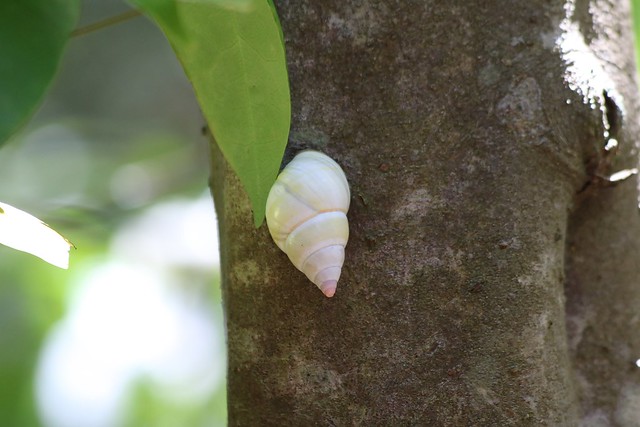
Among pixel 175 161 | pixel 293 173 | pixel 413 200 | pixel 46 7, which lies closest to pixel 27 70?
pixel 46 7

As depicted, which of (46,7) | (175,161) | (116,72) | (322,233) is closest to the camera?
(46,7)

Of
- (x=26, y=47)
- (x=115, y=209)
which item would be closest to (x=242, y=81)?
(x=26, y=47)

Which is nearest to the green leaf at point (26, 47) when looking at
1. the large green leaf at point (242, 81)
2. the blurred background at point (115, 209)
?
the large green leaf at point (242, 81)

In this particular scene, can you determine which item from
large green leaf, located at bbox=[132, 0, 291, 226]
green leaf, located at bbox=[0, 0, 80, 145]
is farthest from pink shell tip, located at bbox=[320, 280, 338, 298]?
green leaf, located at bbox=[0, 0, 80, 145]

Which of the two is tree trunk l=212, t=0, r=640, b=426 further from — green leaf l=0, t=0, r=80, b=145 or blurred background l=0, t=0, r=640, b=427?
blurred background l=0, t=0, r=640, b=427

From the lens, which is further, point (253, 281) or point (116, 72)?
point (116, 72)

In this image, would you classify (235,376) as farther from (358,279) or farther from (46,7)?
(46,7)

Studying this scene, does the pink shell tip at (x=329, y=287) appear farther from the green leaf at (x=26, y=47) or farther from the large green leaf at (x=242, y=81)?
the green leaf at (x=26, y=47)

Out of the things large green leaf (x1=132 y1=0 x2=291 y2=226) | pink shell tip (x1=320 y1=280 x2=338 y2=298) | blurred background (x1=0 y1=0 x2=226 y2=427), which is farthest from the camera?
blurred background (x1=0 y1=0 x2=226 y2=427)
